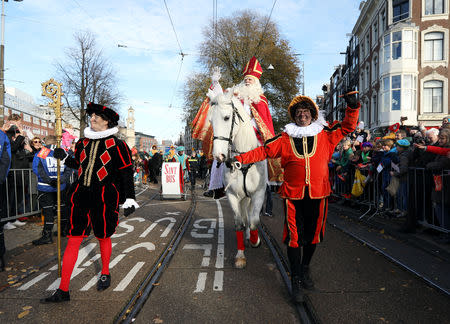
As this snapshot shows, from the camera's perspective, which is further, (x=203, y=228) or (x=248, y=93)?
(x=203, y=228)

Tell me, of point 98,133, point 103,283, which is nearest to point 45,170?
point 98,133

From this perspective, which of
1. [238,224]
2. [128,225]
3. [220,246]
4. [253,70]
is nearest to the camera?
[238,224]

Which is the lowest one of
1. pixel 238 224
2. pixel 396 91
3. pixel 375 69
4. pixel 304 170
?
pixel 238 224

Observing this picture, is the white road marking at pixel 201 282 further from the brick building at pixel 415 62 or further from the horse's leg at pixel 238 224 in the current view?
the brick building at pixel 415 62

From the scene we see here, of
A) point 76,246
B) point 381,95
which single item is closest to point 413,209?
point 76,246

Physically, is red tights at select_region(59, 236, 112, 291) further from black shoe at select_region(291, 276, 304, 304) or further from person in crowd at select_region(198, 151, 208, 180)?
person in crowd at select_region(198, 151, 208, 180)

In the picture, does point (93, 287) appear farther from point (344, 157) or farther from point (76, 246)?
point (344, 157)

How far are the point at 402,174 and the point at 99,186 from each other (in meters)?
6.02

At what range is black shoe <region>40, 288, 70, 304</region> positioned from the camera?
3.49 m

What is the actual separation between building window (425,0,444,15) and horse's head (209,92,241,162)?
1120 inches

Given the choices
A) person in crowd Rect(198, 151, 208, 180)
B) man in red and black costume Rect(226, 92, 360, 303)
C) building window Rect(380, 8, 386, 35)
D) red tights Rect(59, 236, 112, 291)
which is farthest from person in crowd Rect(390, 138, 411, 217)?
building window Rect(380, 8, 386, 35)

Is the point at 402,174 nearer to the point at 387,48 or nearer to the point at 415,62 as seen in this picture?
the point at 415,62

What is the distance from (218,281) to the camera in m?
4.12

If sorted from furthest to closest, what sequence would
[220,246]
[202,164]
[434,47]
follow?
[434,47]
[202,164]
[220,246]
